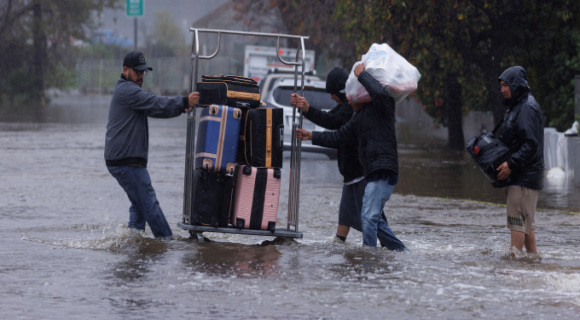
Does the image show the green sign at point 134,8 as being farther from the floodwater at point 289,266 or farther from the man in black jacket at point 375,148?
the man in black jacket at point 375,148

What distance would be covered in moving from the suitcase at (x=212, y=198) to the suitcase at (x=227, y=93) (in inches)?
22.8

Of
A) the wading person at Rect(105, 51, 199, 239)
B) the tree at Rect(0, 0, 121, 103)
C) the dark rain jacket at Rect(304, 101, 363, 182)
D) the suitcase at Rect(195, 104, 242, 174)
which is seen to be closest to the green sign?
the tree at Rect(0, 0, 121, 103)

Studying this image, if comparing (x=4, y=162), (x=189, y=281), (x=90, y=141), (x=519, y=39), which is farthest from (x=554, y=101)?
(x=189, y=281)

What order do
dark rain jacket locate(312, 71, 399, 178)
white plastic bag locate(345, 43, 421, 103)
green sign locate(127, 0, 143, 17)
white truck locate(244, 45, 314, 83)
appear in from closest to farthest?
1. dark rain jacket locate(312, 71, 399, 178)
2. white plastic bag locate(345, 43, 421, 103)
3. white truck locate(244, 45, 314, 83)
4. green sign locate(127, 0, 143, 17)

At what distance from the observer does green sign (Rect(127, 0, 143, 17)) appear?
60688 mm

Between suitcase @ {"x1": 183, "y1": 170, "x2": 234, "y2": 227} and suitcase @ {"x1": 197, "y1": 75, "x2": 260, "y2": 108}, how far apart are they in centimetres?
58

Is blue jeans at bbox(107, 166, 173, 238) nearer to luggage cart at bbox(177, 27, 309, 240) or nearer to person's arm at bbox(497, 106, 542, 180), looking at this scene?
luggage cart at bbox(177, 27, 309, 240)

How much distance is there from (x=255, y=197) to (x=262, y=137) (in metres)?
0.49

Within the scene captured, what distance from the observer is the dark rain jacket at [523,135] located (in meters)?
8.20

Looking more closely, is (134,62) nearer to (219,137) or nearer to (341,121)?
(219,137)

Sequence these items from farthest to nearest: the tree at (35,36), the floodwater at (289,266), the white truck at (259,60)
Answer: the tree at (35,36)
the white truck at (259,60)
the floodwater at (289,266)

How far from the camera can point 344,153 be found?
898 centimetres

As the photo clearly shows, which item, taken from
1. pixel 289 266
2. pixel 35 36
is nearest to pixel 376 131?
pixel 289 266

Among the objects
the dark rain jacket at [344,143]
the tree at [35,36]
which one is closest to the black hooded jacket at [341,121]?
the dark rain jacket at [344,143]
